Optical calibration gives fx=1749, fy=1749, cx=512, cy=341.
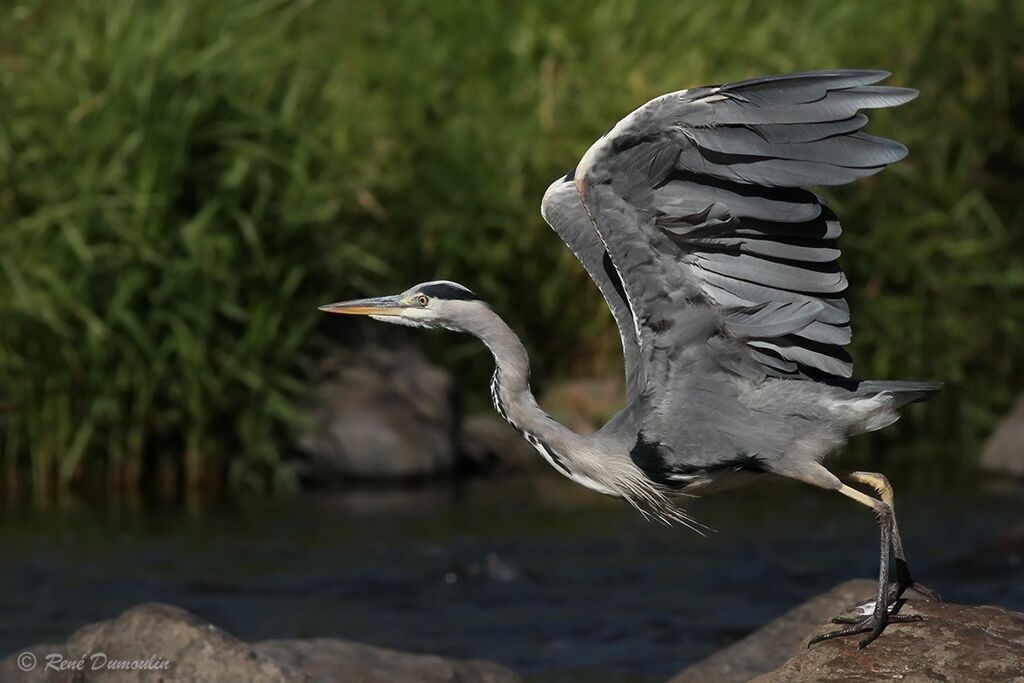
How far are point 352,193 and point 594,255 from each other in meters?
4.76

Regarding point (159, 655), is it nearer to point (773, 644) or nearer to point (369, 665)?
point (369, 665)

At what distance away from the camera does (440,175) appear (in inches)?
428

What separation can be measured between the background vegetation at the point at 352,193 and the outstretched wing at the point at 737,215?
4.57 m

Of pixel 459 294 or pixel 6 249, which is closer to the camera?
pixel 459 294

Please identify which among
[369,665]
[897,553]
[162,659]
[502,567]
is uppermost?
[897,553]

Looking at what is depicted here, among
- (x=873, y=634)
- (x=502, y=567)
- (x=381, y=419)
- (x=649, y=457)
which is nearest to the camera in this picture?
(x=873, y=634)

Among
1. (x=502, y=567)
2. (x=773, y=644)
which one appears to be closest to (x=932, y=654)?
(x=773, y=644)

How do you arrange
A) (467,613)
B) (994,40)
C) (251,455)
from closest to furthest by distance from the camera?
(467,613) < (251,455) < (994,40)

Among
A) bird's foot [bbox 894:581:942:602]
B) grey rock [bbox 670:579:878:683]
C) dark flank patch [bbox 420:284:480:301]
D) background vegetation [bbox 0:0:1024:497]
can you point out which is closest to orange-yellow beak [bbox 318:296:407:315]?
dark flank patch [bbox 420:284:480:301]

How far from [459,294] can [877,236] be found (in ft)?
19.4

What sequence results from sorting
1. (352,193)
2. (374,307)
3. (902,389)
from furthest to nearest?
(352,193), (374,307), (902,389)

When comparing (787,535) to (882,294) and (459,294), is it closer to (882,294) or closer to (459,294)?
(882,294)

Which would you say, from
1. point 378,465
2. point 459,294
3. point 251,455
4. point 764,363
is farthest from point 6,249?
point 764,363

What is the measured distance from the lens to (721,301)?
555cm
